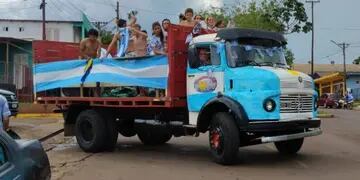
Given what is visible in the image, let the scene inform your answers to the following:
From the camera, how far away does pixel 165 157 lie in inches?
566

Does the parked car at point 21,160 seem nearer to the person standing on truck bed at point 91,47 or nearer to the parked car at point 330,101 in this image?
the person standing on truck bed at point 91,47

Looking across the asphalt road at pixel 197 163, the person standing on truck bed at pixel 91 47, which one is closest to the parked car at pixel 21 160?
the asphalt road at pixel 197 163

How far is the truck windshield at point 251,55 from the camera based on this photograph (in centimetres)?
1292

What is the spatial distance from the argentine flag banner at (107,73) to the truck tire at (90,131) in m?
0.78

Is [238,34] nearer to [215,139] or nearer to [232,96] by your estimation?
[232,96]

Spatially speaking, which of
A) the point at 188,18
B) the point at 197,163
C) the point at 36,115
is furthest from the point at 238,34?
the point at 36,115

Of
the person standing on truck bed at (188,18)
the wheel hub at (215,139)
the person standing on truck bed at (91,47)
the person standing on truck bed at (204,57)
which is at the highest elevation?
the person standing on truck bed at (188,18)

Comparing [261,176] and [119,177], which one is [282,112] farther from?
[119,177]

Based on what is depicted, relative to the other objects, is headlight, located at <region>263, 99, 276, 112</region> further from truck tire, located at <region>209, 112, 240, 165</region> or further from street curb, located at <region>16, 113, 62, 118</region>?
street curb, located at <region>16, 113, 62, 118</region>

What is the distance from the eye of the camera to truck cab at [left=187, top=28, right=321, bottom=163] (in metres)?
12.3

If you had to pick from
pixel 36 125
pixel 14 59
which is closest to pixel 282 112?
pixel 36 125

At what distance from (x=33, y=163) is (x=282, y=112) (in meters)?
6.55

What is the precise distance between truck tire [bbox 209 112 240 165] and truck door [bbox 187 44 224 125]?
1.82ft

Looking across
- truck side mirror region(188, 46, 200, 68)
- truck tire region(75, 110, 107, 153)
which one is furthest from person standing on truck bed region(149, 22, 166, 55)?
truck tire region(75, 110, 107, 153)
